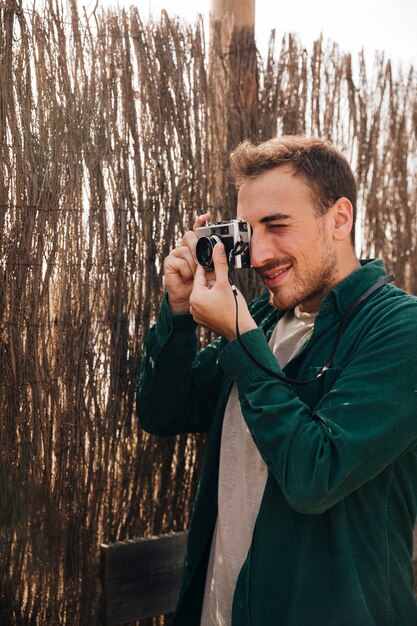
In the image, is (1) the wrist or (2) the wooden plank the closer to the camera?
(1) the wrist

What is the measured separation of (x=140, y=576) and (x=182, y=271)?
4.27ft

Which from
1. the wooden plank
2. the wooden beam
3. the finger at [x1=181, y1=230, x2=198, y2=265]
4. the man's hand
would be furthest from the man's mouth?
the wooden beam

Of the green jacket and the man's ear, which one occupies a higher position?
the man's ear

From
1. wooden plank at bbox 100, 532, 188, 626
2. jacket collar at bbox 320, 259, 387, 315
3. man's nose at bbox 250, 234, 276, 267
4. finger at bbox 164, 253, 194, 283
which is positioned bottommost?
wooden plank at bbox 100, 532, 188, 626

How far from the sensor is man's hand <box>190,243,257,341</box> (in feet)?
6.69

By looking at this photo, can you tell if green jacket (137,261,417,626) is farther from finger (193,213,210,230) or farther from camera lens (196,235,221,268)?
finger (193,213,210,230)

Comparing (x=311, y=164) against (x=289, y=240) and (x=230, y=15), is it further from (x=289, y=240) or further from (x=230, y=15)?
(x=230, y=15)

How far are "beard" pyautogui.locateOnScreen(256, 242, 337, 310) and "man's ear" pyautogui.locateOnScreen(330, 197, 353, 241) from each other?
0.20 ft

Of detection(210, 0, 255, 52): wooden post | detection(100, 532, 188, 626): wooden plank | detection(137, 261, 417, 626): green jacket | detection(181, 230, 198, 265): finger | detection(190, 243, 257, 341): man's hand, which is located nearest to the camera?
detection(137, 261, 417, 626): green jacket

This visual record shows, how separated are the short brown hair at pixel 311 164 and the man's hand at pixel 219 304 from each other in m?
0.29

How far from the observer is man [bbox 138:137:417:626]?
181cm

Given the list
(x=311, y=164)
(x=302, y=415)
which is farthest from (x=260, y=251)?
(x=302, y=415)

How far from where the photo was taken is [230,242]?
2164 mm

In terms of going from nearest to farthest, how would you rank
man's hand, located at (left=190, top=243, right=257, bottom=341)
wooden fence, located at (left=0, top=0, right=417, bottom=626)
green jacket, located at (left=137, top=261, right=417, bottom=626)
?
green jacket, located at (left=137, top=261, right=417, bottom=626) → man's hand, located at (left=190, top=243, right=257, bottom=341) → wooden fence, located at (left=0, top=0, right=417, bottom=626)
